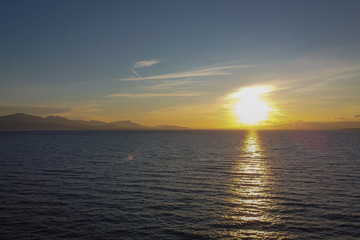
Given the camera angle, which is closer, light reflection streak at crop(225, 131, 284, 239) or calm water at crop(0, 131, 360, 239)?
light reflection streak at crop(225, 131, 284, 239)

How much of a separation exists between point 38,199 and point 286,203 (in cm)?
2888

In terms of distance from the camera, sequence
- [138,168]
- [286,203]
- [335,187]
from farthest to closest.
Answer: [138,168], [335,187], [286,203]

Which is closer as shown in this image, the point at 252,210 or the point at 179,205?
the point at 252,210

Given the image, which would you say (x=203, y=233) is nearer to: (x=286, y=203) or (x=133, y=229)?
(x=133, y=229)

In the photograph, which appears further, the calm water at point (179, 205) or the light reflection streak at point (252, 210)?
the calm water at point (179, 205)

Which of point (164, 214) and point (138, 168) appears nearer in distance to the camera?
point (164, 214)

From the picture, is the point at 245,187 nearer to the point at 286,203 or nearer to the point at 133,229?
the point at 286,203

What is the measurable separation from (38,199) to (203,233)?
20986 mm

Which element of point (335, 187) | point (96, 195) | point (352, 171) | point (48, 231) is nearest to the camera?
point (48, 231)

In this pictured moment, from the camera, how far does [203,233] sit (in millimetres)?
21766

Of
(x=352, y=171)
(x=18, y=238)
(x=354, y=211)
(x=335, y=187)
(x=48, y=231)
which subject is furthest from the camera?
(x=352, y=171)

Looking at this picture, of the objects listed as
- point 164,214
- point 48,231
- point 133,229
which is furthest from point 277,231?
point 48,231

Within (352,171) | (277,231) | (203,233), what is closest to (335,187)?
(352,171)

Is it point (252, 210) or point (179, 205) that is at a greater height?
point (179, 205)
